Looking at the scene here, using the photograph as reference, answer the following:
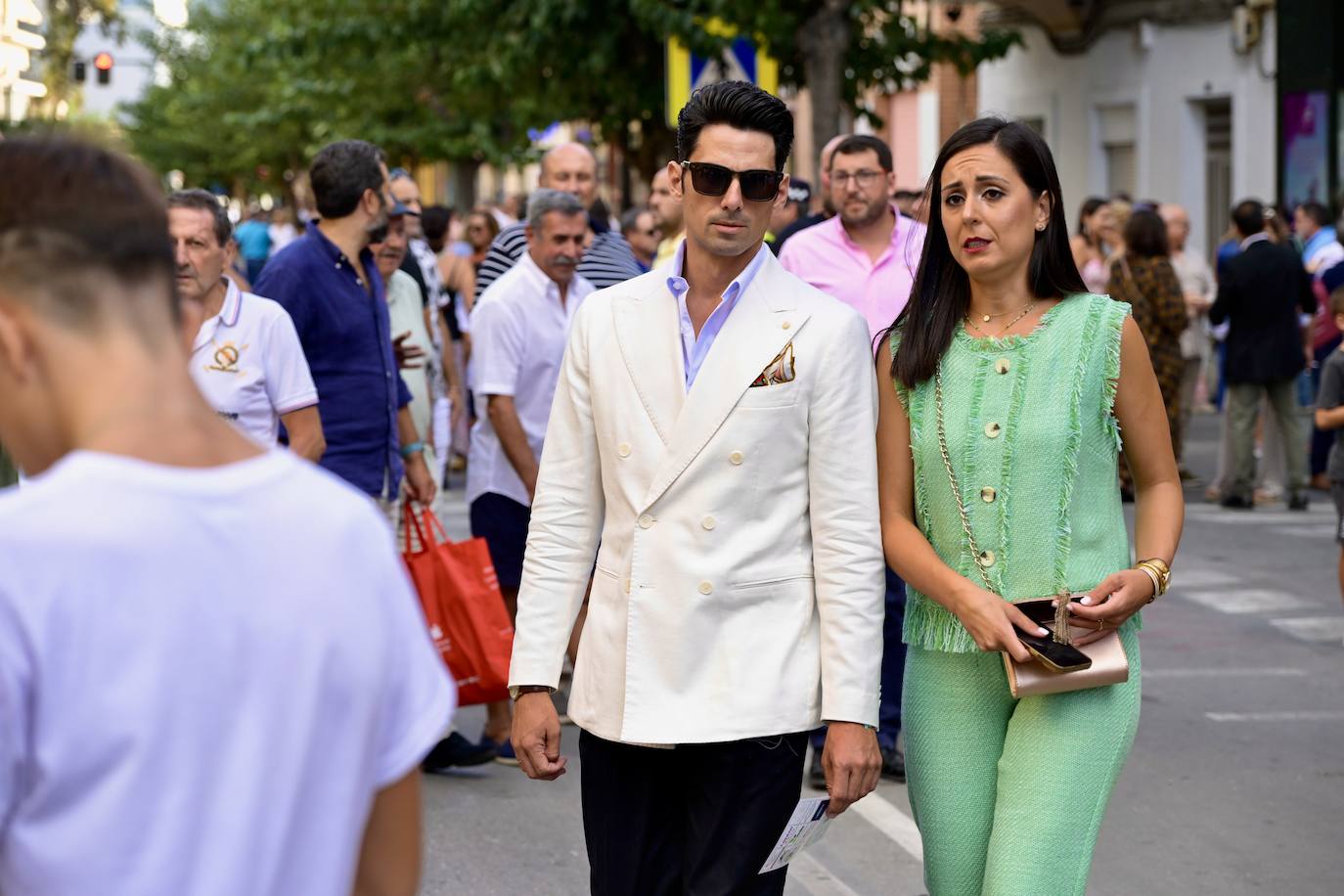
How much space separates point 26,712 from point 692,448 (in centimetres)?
203

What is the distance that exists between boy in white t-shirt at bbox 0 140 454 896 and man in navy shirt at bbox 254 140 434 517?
4708 millimetres

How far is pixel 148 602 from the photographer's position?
174cm

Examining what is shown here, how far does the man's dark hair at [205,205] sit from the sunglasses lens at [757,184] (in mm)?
2536

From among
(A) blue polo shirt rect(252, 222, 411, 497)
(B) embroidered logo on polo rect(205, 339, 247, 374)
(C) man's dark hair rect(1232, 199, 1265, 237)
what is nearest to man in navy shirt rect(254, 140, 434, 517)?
(A) blue polo shirt rect(252, 222, 411, 497)

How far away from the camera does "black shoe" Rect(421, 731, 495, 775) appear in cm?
736

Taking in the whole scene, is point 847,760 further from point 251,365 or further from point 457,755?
point 457,755

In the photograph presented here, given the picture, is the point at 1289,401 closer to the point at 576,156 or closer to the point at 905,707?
the point at 576,156

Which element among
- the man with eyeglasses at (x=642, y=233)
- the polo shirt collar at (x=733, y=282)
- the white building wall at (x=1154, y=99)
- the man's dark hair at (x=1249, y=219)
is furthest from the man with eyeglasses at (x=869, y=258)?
the white building wall at (x=1154, y=99)

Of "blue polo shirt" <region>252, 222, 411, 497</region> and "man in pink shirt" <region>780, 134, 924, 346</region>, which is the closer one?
"blue polo shirt" <region>252, 222, 411, 497</region>

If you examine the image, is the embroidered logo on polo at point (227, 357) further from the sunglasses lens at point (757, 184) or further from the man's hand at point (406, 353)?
the sunglasses lens at point (757, 184)

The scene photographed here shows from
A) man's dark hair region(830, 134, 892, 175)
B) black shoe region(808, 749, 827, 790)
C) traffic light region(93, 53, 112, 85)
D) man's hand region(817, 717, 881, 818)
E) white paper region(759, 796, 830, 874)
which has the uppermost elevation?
traffic light region(93, 53, 112, 85)

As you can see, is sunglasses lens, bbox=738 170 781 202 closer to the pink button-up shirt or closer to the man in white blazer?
the man in white blazer

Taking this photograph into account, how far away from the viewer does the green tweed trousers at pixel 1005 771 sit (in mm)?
3676

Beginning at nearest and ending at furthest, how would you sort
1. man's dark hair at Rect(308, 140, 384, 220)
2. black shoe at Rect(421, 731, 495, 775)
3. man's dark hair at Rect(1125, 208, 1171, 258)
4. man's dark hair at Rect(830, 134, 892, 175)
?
man's dark hair at Rect(308, 140, 384, 220) < black shoe at Rect(421, 731, 495, 775) < man's dark hair at Rect(830, 134, 892, 175) < man's dark hair at Rect(1125, 208, 1171, 258)
